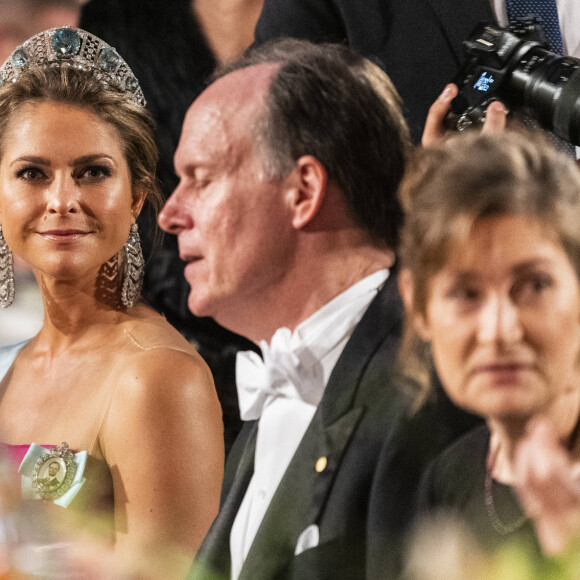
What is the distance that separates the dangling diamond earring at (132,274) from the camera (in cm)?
151

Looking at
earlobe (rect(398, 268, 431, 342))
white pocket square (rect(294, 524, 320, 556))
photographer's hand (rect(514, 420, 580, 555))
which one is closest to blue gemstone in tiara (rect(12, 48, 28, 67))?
earlobe (rect(398, 268, 431, 342))

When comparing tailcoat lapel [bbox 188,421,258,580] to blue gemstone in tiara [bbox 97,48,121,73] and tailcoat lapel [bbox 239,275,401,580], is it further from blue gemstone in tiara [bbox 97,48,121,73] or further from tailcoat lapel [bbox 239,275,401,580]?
blue gemstone in tiara [bbox 97,48,121,73]

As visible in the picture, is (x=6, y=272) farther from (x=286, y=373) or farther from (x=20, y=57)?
(x=286, y=373)

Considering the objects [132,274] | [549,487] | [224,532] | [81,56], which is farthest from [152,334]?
[549,487]

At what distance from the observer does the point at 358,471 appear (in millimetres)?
1096

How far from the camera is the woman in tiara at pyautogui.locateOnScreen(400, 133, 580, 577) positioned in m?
0.97

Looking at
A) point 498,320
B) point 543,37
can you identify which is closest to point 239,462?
point 498,320

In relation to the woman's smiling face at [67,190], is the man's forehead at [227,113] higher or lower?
higher

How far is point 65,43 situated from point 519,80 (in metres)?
0.75

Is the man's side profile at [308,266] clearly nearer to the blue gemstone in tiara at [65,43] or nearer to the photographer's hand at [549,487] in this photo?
the photographer's hand at [549,487]

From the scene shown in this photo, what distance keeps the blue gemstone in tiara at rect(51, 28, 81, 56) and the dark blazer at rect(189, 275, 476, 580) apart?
681mm

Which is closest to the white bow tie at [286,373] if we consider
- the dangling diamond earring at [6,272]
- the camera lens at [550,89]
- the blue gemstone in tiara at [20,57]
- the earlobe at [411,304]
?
the earlobe at [411,304]

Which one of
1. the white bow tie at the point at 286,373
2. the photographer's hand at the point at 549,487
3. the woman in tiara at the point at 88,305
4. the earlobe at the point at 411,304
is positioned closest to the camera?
the photographer's hand at the point at 549,487

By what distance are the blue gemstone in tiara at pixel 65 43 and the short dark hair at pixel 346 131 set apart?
47cm
